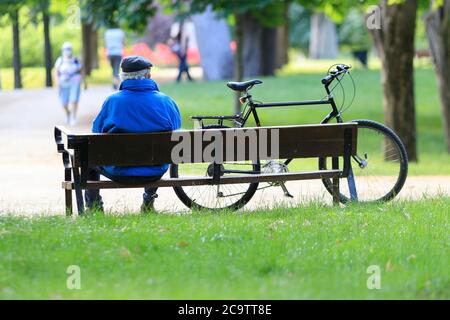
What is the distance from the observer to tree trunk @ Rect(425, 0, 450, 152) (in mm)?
22625

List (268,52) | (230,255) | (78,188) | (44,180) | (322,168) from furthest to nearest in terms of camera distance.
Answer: (268,52), (44,180), (322,168), (78,188), (230,255)

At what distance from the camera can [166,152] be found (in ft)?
29.4

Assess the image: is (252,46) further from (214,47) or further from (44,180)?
(44,180)

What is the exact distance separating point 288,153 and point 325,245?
175 cm

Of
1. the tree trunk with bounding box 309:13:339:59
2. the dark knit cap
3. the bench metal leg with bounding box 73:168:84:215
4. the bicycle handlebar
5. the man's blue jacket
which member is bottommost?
the tree trunk with bounding box 309:13:339:59

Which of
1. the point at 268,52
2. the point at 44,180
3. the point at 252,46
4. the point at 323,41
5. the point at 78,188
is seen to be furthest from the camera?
the point at 323,41

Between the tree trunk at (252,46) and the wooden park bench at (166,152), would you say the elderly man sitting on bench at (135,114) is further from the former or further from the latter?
the tree trunk at (252,46)

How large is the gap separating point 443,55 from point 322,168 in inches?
535

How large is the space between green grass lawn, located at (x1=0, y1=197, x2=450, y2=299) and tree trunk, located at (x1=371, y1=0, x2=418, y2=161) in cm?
964

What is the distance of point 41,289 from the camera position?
Answer: 6.58 meters

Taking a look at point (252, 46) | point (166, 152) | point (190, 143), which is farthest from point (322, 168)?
point (252, 46)

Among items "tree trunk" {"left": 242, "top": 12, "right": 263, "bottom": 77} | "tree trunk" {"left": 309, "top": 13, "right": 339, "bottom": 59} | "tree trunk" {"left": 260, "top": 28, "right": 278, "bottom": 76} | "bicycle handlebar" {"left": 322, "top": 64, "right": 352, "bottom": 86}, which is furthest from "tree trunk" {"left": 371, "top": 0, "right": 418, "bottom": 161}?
"tree trunk" {"left": 309, "top": 13, "right": 339, "bottom": 59}

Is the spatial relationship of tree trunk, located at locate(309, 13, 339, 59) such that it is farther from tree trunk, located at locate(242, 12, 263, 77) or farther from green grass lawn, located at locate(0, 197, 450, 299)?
green grass lawn, located at locate(0, 197, 450, 299)

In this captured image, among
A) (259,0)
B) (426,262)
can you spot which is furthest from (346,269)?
→ (259,0)
